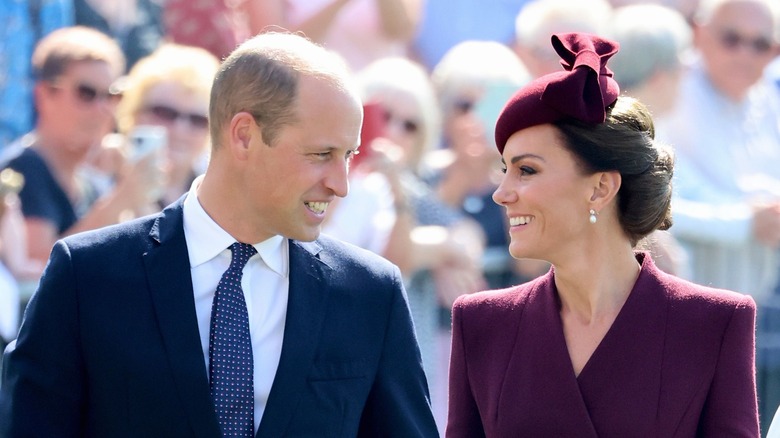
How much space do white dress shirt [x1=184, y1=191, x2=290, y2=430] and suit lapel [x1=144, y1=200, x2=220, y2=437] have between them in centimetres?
5

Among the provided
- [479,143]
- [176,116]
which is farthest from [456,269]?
[176,116]

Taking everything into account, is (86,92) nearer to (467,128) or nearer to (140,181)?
(140,181)

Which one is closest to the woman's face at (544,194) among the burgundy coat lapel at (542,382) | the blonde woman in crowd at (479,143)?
the burgundy coat lapel at (542,382)

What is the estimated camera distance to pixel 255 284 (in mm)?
3676

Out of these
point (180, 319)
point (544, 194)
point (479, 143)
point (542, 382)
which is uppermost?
point (479, 143)

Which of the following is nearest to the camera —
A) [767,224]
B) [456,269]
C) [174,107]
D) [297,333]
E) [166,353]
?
[166,353]

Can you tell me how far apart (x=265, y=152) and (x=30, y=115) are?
9.35 feet

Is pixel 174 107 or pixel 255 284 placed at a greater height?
pixel 174 107

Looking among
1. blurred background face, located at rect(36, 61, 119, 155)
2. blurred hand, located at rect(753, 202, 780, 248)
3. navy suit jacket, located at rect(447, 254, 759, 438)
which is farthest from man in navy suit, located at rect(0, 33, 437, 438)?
blurred hand, located at rect(753, 202, 780, 248)

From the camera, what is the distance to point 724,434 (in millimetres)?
3652

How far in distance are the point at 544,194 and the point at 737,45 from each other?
4168 millimetres

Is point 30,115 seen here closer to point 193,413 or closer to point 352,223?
point 352,223

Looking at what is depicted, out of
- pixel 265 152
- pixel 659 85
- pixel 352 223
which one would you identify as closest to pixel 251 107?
pixel 265 152

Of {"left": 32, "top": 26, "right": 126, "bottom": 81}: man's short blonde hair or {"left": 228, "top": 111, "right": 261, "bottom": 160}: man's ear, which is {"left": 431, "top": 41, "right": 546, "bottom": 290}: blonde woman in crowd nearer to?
{"left": 32, "top": 26, "right": 126, "bottom": 81}: man's short blonde hair
